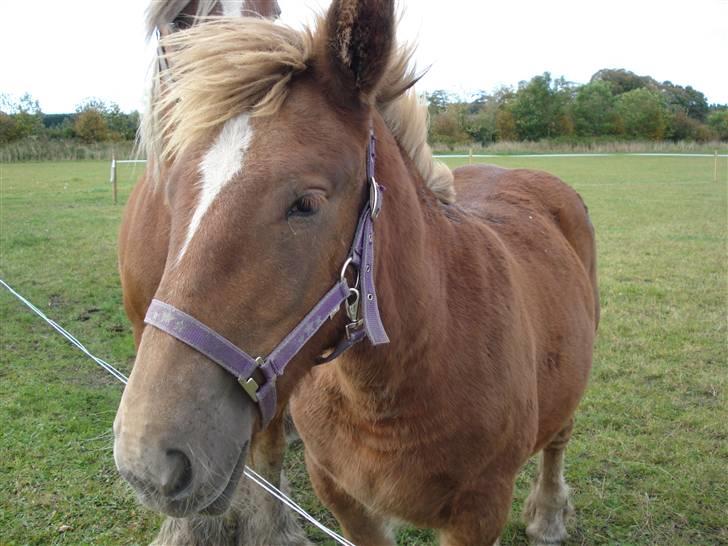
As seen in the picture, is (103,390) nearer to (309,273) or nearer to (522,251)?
(522,251)

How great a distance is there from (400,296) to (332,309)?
1.15 feet

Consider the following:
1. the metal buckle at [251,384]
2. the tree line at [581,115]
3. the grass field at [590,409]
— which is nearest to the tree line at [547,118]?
the tree line at [581,115]

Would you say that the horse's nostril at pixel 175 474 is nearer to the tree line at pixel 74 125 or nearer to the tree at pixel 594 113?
the tree line at pixel 74 125

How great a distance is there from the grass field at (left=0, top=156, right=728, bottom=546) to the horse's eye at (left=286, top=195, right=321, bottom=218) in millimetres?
1784

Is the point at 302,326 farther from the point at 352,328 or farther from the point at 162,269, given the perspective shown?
the point at 162,269

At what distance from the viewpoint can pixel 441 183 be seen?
2.19m

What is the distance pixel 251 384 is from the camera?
1.32 metres

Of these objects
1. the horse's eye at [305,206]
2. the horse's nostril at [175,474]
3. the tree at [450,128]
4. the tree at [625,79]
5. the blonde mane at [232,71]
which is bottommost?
the horse's nostril at [175,474]

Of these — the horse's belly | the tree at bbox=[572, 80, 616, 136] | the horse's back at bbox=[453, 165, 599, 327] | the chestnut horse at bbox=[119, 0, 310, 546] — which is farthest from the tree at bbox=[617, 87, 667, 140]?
the horse's belly

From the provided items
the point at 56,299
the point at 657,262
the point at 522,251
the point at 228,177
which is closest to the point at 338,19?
the point at 228,177

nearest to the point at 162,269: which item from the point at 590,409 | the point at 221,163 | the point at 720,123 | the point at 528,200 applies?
the point at 221,163

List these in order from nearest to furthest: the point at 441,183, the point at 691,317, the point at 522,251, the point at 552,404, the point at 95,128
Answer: the point at 441,183, the point at 552,404, the point at 522,251, the point at 691,317, the point at 95,128

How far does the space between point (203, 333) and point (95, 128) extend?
35310mm

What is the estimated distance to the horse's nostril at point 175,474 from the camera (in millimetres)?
1194
